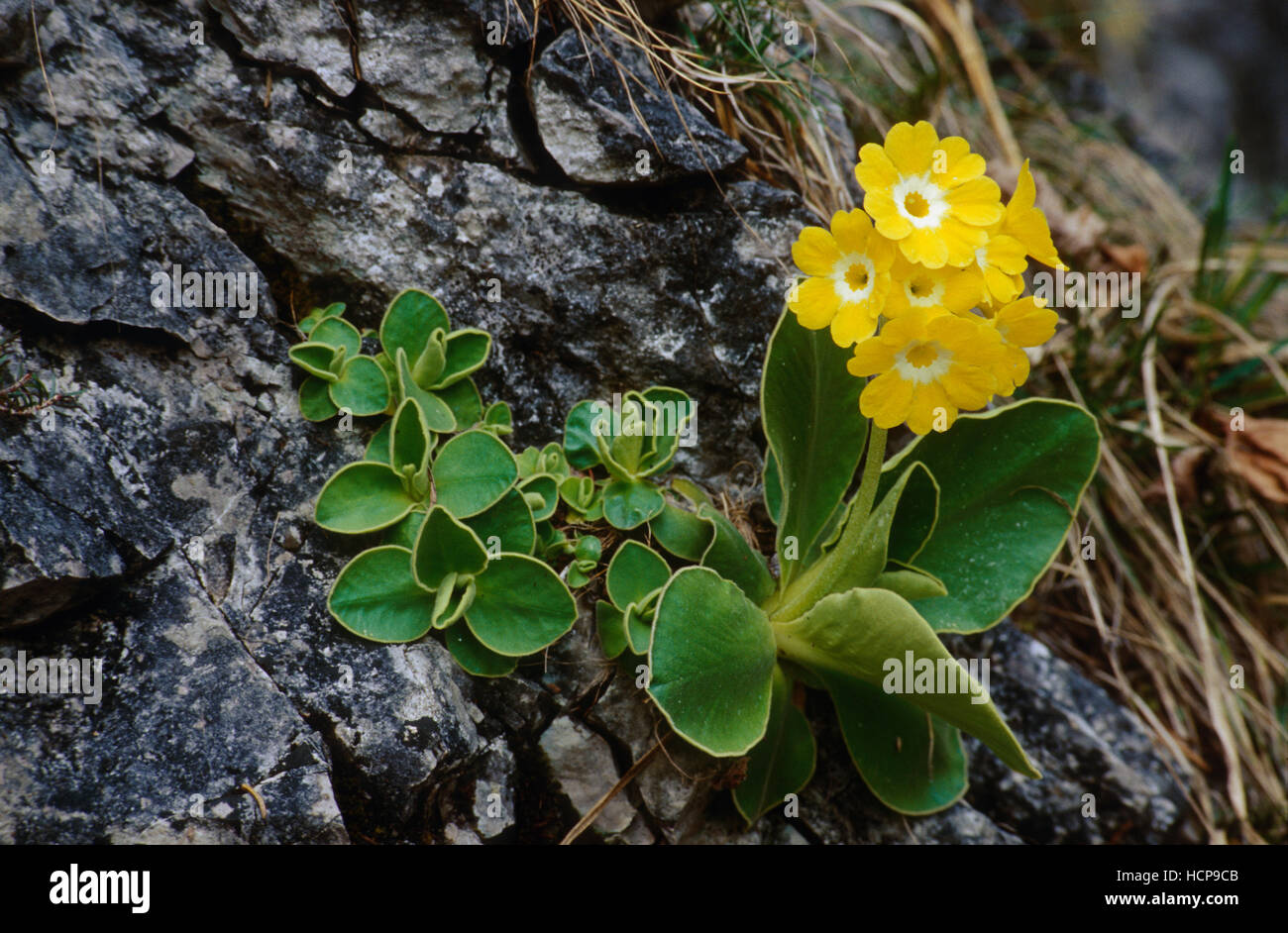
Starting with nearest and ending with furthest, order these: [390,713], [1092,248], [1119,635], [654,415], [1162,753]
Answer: [390,713]
[654,415]
[1162,753]
[1119,635]
[1092,248]

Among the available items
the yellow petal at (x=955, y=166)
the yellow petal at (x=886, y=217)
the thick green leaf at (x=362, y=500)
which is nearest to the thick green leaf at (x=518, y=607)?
the thick green leaf at (x=362, y=500)

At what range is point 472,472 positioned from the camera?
4.99 ft

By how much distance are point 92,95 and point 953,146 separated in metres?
1.47

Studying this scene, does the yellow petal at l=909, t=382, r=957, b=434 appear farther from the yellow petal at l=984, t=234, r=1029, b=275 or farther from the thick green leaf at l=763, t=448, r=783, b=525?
the thick green leaf at l=763, t=448, r=783, b=525

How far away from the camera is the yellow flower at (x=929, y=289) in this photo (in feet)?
3.81

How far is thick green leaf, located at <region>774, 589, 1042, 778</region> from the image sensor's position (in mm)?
1281

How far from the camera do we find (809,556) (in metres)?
1.67

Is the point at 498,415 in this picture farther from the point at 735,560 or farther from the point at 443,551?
the point at 735,560

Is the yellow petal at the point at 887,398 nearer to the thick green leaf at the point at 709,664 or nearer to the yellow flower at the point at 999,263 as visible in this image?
the yellow flower at the point at 999,263

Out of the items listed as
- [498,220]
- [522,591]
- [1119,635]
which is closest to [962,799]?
[1119,635]

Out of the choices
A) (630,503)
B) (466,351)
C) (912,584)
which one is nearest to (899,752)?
(912,584)

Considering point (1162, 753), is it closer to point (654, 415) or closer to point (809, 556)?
point (809, 556)

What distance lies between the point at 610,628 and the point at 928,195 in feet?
2.88

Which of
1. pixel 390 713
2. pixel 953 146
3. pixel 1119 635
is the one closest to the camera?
pixel 953 146
